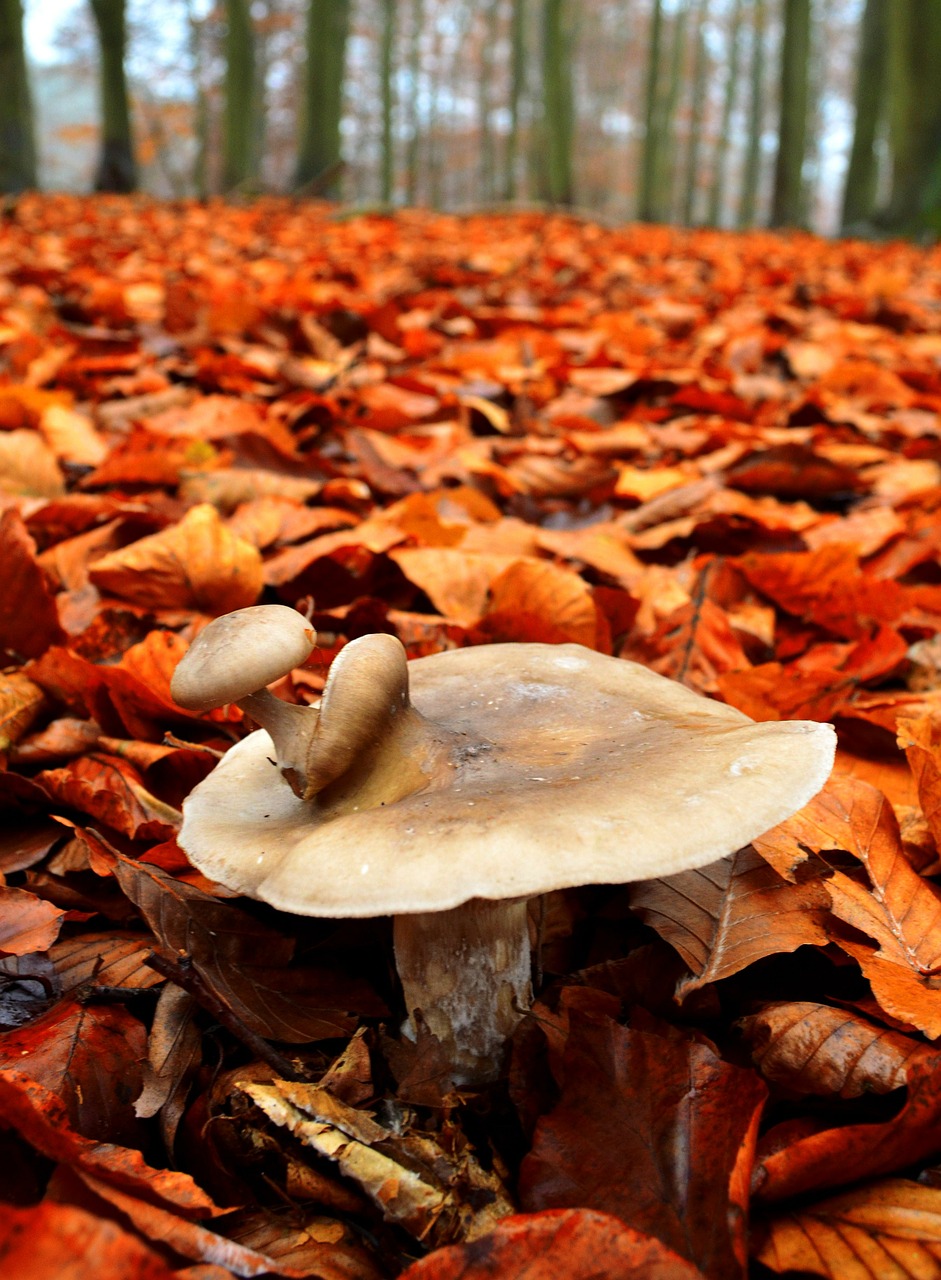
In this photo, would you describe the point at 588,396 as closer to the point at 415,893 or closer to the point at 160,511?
the point at 160,511

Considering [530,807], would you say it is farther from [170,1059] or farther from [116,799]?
[116,799]

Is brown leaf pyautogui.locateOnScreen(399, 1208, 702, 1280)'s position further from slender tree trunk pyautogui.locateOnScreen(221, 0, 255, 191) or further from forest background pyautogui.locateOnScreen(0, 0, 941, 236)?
slender tree trunk pyautogui.locateOnScreen(221, 0, 255, 191)

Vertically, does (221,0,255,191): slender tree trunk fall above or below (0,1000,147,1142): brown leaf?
above

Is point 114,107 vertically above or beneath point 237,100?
beneath

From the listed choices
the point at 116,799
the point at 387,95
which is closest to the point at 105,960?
the point at 116,799

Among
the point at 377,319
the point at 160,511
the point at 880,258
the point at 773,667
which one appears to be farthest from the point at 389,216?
the point at 773,667

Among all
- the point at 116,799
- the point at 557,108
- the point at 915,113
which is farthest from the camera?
the point at 557,108

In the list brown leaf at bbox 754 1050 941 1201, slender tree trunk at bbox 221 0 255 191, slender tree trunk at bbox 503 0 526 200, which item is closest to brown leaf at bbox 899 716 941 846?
brown leaf at bbox 754 1050 941 1201
